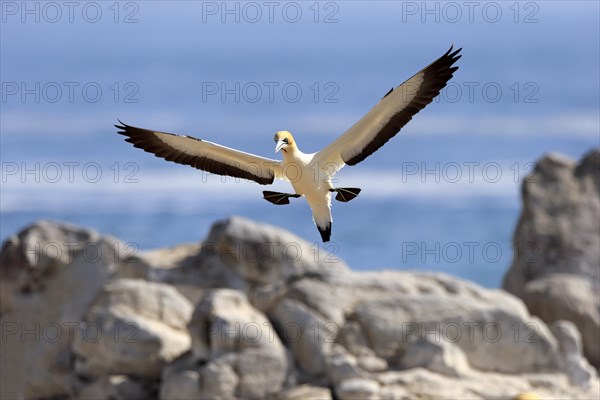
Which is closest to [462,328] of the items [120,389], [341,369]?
[341,369]

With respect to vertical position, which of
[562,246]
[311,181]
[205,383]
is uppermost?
[311,181]

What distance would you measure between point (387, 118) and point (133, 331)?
18.2 ft

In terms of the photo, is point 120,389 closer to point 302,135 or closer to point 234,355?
point 234,355

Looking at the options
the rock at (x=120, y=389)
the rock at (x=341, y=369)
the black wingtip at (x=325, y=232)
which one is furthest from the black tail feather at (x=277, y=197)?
the rock at (x=120, y=389)

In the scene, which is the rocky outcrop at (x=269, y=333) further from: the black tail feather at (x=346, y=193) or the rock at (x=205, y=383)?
Answer: the black tail feather at (x=346, y=193)

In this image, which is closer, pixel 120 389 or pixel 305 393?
pixel 305 393

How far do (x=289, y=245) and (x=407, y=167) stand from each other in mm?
42088

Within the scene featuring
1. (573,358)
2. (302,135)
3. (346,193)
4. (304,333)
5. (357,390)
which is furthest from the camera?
(302,135)

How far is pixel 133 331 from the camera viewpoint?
15.6 metres

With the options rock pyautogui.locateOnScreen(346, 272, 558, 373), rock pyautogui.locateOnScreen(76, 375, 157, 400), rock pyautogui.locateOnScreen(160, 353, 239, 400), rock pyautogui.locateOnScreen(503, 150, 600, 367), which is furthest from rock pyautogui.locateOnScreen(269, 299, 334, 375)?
rock pyautogui.locateOnScreen(503, 150, 600, 367)

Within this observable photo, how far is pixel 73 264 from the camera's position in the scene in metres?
17.2

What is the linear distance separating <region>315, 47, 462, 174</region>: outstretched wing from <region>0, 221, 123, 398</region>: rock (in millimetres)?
6397

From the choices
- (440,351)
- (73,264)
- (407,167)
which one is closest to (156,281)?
(73,264)

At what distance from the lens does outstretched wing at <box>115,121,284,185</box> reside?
1129 cm
